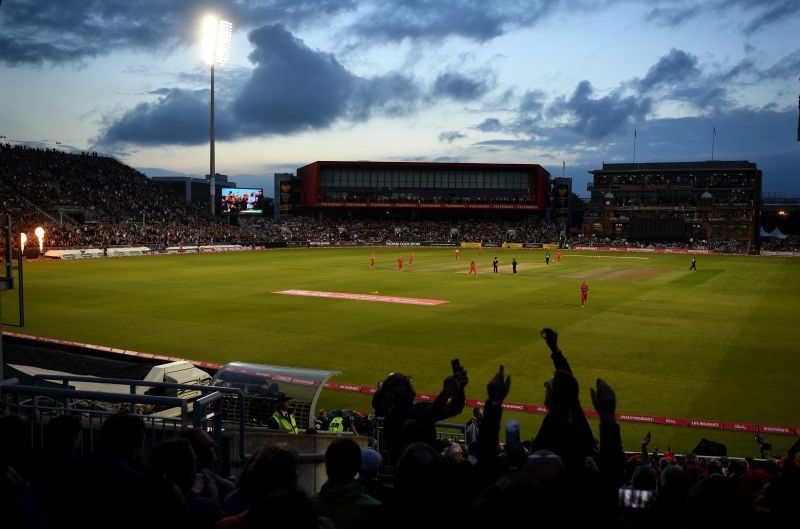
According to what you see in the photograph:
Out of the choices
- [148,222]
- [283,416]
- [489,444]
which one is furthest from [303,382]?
[148,222]

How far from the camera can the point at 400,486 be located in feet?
10.2

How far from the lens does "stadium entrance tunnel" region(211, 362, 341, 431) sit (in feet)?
36.6

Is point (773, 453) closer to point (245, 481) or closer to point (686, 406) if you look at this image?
point (686, 406)

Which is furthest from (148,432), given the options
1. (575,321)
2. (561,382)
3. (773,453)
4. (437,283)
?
(437,283)

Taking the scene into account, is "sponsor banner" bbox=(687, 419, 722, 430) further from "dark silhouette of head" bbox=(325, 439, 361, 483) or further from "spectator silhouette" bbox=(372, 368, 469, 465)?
"dark silhouette of head" bbox=(325, 439, 361, 483)

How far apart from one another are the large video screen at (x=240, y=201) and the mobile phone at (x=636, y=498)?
108135 millimetres

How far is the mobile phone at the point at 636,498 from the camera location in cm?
409

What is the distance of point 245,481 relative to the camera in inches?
137

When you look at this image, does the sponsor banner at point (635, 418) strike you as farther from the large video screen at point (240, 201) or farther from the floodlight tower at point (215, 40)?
the large video screen at point (240, 201)

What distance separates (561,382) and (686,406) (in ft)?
41.0

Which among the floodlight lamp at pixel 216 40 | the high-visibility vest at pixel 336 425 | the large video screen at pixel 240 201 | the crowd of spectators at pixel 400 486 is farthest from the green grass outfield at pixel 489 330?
the large video screen at pixel 240 201

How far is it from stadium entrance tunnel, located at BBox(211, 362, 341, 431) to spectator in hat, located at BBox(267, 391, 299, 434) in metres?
0.08

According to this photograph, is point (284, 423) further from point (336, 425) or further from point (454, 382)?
point (454, 382)

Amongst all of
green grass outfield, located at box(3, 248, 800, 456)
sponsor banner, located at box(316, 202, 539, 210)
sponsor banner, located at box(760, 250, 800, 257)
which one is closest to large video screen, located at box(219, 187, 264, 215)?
sponsor banner, located at box(316, 202, 539, 210)
